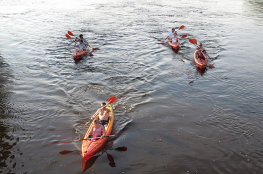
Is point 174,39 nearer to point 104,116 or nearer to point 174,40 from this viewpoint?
point 174,40

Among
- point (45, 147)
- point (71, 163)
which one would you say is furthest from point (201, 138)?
point (45, 147)

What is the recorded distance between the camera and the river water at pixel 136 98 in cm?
802

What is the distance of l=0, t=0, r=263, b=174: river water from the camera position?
26.3 ft

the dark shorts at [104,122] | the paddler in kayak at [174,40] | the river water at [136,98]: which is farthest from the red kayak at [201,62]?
the dark shorts at [104,122]

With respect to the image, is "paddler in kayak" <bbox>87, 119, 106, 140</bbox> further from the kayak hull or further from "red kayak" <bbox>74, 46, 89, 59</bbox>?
"red kayak" <bbox>74, 46, 89, 59</bbox>

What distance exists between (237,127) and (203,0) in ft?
130

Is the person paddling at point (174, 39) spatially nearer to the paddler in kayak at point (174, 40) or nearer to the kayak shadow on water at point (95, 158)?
the paddler in kayak at point (174, 40)

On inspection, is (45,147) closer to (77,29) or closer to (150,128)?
(150,128)

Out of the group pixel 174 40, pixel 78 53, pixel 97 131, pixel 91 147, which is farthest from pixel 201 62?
pixel 91 147

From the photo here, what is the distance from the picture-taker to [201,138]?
9039mm

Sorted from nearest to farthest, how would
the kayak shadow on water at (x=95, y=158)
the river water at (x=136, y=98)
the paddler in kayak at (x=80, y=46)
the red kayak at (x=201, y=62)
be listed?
the kayak shadow on water at (x=95, y=158) < the river water at (x=136, y=98) < the red kayak at (x=201, y=62) < the paddler in kayak at (x=80, y=46)

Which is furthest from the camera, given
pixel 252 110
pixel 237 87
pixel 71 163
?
pixel 237 87

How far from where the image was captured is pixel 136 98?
38.6 feet

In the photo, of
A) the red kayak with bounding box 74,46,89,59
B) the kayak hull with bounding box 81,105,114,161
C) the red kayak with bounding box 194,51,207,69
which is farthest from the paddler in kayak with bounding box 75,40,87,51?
the kayak hull with bounding box 81,105,114,161
